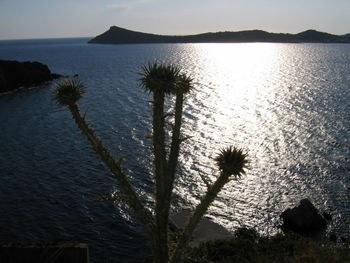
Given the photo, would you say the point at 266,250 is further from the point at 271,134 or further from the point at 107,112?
the point at 107,112

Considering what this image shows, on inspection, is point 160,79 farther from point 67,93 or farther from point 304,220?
point 304,220

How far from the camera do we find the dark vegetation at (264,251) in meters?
29.5

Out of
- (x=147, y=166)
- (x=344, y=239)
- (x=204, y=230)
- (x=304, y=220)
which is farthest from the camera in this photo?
(x=147, y=166)

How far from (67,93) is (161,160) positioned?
4.71 meters

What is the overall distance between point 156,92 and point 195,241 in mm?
27462

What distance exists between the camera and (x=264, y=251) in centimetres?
3422

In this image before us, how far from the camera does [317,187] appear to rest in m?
51.7

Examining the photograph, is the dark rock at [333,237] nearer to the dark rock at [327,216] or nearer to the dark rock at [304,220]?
the dark rock at [304,220]

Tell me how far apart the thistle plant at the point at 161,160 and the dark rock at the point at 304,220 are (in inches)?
1212

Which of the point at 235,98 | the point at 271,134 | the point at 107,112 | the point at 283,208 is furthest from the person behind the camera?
the point at 235,98

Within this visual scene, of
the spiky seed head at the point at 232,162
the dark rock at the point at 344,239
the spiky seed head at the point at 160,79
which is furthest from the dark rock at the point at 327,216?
the spiky seed head at the point at 160,79

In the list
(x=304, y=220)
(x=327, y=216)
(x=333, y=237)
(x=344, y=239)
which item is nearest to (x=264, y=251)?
(x=304, y=220)

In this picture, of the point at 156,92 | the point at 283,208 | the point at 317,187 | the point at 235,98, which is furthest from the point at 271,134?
the point at 156,92

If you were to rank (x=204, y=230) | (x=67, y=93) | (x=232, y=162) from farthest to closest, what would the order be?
(x=204, y=230) < (x=67, y=93) < (x=232, y=162)
